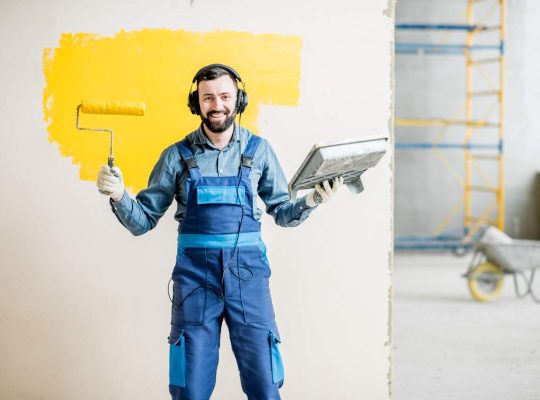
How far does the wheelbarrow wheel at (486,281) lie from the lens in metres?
6.03

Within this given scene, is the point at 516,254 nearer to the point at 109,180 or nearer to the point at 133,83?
the point at 133,83

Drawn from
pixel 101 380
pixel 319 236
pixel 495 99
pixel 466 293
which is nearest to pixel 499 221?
pixel 495 99

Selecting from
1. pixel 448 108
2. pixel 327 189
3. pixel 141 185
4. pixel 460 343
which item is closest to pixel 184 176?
pixel 327 189

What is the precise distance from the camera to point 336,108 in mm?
2951

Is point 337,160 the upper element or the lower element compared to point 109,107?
lower

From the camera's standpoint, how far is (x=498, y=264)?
602cm

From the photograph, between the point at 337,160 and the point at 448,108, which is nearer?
the point at 337,160

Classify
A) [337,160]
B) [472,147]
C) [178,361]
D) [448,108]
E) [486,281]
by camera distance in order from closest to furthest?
[337,160]
[178,361]
[486,281]
[472,147]
[448,108]

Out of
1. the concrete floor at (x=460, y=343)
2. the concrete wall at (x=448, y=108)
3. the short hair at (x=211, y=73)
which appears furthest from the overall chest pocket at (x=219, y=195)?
the concrete wall at (x=448, y=108)

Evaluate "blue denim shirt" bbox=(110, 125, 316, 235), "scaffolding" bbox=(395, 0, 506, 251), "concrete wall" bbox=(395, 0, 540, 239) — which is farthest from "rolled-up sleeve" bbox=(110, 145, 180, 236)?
"concrete wall" bbox=(395, 0, 540, 239)

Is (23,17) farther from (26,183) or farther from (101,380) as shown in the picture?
(101,380)

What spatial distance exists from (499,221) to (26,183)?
6.93 m

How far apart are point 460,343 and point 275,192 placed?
2.71m

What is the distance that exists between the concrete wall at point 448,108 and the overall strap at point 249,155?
6.98 metres
